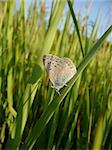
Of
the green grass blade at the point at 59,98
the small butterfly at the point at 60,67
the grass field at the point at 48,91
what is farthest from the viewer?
the grass field at the point at 48,91

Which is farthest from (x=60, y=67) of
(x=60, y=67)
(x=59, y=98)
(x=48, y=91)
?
(x=48, y=91)

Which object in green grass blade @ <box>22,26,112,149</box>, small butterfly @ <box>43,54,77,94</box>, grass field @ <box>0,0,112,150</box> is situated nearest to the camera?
green grass blade @ <box>22,26,112,149</box>

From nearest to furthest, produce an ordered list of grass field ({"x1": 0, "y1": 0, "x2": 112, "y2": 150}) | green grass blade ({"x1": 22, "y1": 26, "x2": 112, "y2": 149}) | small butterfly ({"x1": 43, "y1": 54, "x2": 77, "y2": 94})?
green grass blade ({"x1": 22, "y1": 26, "x2": 112, "y2": 149}) → small butterfly ({"x1": 43, "y1": 54, "x2": 77, "y2": 94}) → grass field ({"x1": 0, "y1": 0, "x2": 112, "y2": 150})

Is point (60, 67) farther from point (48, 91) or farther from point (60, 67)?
point (48, 91)

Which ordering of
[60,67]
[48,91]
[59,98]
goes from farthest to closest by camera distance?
[48,91] → [60,67] → [59,98]

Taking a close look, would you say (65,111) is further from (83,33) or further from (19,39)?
(83,33)

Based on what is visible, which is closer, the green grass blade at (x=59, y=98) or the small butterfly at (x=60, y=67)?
the green grass blade at (x=59, y=98)

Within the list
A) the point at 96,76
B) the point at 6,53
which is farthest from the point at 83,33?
the point at 6,53

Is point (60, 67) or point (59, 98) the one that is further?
point (60, 67)

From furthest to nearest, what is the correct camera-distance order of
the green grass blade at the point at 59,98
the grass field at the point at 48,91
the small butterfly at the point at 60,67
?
the grass field at the point at 48,91 → the small butterfly at the point at 60,67 → the green grass blade at the point at 59,98

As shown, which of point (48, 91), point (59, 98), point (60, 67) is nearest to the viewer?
point (59, 98)
